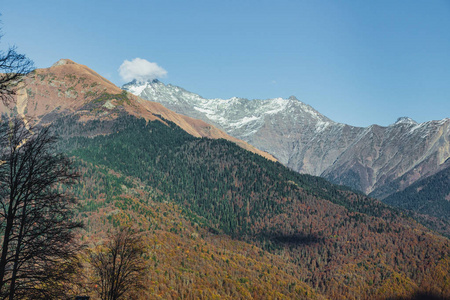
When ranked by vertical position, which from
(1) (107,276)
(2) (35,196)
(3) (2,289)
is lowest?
(1) (107,276)

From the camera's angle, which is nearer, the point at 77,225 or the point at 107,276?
the point at 77,225

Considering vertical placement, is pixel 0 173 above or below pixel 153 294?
above

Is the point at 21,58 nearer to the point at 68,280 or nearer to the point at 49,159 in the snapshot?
the point at 49,159

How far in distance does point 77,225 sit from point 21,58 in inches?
437

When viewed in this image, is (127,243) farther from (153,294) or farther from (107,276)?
(153,294)

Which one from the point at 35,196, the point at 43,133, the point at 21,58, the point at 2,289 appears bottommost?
the point at 2,289

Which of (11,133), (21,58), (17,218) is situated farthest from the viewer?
(17,218)

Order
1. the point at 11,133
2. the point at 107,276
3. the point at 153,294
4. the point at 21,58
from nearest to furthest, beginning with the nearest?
the point at 21,58 < the point at 11,133 < the point at 107,276 < the point at 153,294

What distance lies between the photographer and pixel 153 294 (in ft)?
614

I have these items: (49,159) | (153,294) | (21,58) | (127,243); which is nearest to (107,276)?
(127,243)

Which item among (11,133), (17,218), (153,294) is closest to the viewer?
(11,133)

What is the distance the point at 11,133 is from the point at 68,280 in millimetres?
9625

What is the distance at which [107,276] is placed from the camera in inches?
1946

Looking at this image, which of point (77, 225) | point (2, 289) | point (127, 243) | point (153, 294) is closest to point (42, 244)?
point (77, 225)
